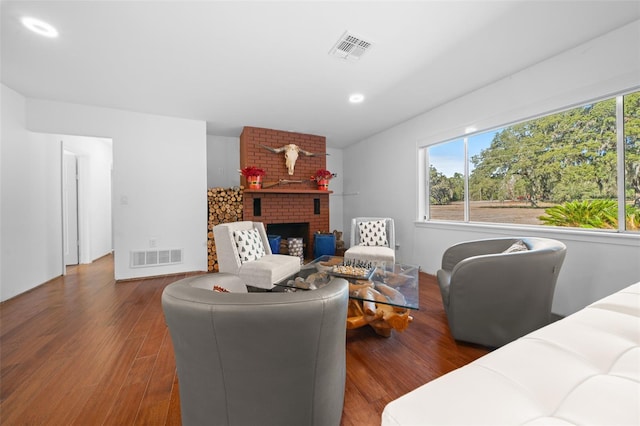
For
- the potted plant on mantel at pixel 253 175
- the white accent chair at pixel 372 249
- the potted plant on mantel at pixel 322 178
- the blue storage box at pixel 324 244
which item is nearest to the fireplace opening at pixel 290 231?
the blue storage box at pixel 324 244

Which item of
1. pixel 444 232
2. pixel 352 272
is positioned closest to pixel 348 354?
pixel 352 272

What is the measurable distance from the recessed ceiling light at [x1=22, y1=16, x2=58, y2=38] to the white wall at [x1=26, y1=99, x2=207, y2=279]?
1.65m

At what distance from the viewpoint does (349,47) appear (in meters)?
2.13

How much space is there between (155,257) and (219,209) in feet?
3.77

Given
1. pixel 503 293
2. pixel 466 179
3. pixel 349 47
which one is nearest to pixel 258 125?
pixel 349 47

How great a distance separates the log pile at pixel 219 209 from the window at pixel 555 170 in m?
3.34

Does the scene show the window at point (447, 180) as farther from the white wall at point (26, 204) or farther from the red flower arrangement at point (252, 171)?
the white wall at point (26, 204)

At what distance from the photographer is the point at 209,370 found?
0.90m

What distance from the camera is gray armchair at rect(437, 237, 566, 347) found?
1678 mm

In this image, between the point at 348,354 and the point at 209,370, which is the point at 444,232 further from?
the point at 209,370

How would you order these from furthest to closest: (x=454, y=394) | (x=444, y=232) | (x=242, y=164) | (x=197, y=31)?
(x=242, y=164)
(x=444, y=232)
(x=197, y=31)
(x=454, y=394)

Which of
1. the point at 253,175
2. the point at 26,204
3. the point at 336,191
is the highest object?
the point at 253,175

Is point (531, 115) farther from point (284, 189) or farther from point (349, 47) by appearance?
point (284, 189)

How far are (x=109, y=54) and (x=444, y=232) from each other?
420 centimetres
